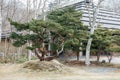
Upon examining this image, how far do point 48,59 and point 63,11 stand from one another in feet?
9.60

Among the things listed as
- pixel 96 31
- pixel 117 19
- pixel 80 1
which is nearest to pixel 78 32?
pixel 96 31

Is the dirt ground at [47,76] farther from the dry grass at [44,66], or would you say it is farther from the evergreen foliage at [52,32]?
the evergreen foliage at [52,32]

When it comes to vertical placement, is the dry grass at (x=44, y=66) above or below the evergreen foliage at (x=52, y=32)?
below

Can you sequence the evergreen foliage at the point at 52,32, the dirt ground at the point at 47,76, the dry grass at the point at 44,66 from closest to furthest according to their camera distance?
the dirt ground at the point at 47,76 < the evergreen foliage at the point at 52,32 < the dry grass at the point at 44,66

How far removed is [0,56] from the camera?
17375 millimetres

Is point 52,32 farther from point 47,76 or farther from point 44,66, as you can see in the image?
point 47,76

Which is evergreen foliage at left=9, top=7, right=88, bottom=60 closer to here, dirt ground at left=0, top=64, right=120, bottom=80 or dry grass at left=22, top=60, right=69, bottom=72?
dry grass at left=22, top=60, right=69, bottom=72

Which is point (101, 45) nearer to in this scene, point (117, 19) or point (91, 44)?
point (91, 44)

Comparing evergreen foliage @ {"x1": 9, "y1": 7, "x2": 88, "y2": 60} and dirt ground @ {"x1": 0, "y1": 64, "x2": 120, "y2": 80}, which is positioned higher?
evergreen foliage @ {"x1": 9, "y1": 7, "x2": 88, "y2": 60}

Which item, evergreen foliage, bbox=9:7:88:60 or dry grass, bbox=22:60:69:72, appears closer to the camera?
evergreen foliage, bbox=9:7:88:60

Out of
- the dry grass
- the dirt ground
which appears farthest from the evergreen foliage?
the dirt ground

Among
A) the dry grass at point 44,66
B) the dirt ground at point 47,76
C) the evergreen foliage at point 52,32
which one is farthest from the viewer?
the dry grass at point 44,66

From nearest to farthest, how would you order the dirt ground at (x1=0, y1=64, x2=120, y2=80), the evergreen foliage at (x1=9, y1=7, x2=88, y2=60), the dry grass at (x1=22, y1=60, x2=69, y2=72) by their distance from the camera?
the dirt ground at (x1=0, y1=64, x2=120, y2=80), the evergreen foliage at (x1=9, y1=7, x2=88, y2=60), the dry grass at (x1=22, y1=60, x2=69, y2=72)

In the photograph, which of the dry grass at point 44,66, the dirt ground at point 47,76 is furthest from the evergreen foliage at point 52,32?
the dirt ground at point 47,76
